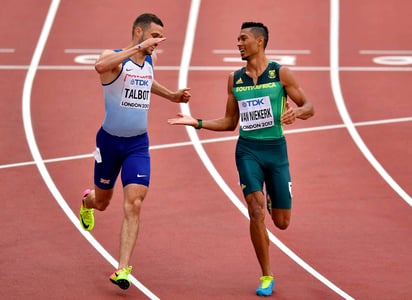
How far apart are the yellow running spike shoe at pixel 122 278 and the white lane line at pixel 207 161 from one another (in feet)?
6.49

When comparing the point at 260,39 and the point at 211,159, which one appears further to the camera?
the point at 211,159

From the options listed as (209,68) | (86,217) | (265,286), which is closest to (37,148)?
(86,217)

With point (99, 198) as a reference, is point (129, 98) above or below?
above

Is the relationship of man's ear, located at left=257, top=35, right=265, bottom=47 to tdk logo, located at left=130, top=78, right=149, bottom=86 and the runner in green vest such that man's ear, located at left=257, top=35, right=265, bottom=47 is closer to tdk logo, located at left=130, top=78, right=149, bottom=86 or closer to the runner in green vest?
the runner in green vest

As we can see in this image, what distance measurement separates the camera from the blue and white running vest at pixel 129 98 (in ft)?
38.2

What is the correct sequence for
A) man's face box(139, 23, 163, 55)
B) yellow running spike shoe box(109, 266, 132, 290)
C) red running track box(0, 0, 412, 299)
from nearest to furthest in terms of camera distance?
1. yellow running spike shoe box(109, 266, 132, 290)
2. man's face box(139, 23, 163, 55)
3. red running track box(0, 0, 412, 299)

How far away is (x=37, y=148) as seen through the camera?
1700 cm

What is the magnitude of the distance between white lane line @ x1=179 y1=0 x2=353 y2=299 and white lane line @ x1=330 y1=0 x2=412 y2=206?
6.87ft

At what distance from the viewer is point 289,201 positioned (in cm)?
1167

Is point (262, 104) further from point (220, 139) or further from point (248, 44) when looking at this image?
point (220, 139)

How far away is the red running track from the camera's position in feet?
39.5

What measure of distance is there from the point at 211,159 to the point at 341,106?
340cm

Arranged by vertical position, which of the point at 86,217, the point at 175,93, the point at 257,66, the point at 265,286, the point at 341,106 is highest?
the point at 257,66

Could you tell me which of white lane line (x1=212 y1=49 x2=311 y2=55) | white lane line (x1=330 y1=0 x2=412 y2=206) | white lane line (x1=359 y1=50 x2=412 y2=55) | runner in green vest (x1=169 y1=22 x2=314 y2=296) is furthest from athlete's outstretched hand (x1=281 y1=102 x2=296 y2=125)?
white lane line (x1=359 y1=50 x2=412 y2=55)
